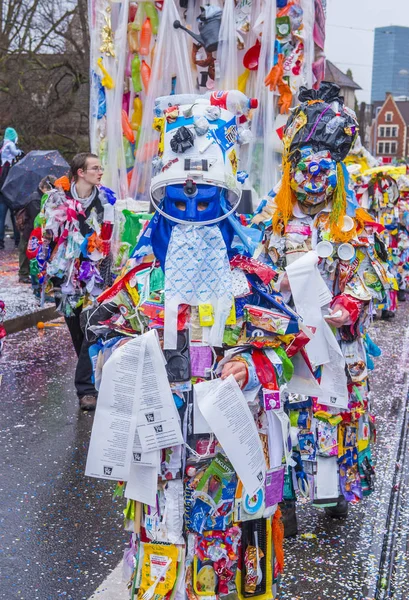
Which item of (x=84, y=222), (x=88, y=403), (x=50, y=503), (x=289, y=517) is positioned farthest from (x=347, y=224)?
(x=88, y=403)

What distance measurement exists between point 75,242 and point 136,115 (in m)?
2.06

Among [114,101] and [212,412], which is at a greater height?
[114,101]

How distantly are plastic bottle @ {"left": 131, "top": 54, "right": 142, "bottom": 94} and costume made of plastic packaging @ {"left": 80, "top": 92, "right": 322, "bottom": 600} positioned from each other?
193 inches

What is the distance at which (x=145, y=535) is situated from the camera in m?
2.82

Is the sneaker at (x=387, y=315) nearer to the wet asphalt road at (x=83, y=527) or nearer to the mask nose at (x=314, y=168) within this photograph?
the wet asphalt road at (x=83, y=527)

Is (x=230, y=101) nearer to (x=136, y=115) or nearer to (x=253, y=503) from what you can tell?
(x=253, y=503)

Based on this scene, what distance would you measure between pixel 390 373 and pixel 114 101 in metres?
3.64

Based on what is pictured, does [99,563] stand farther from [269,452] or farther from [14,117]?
[14,117]

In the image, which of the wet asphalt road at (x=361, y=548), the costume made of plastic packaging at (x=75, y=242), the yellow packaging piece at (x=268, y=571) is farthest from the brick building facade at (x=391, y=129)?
the yellow packaging piece at (x=268, y=571)

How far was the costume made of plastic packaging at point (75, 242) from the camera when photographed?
626 centimetres

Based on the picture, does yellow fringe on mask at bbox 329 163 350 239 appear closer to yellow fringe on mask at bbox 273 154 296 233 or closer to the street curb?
yellow fringe on mask at bbox 273 154 296 233

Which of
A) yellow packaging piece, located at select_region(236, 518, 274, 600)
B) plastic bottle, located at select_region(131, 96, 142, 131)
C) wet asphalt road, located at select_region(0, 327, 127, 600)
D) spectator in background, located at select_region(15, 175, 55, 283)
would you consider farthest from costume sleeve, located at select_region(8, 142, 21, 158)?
yellow packaging piece, located at select_region(236, 518, 274, 600)

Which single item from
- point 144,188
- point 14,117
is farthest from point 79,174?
point 14,117

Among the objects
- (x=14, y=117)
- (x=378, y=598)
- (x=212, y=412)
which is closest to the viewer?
(x=212, y=412)
